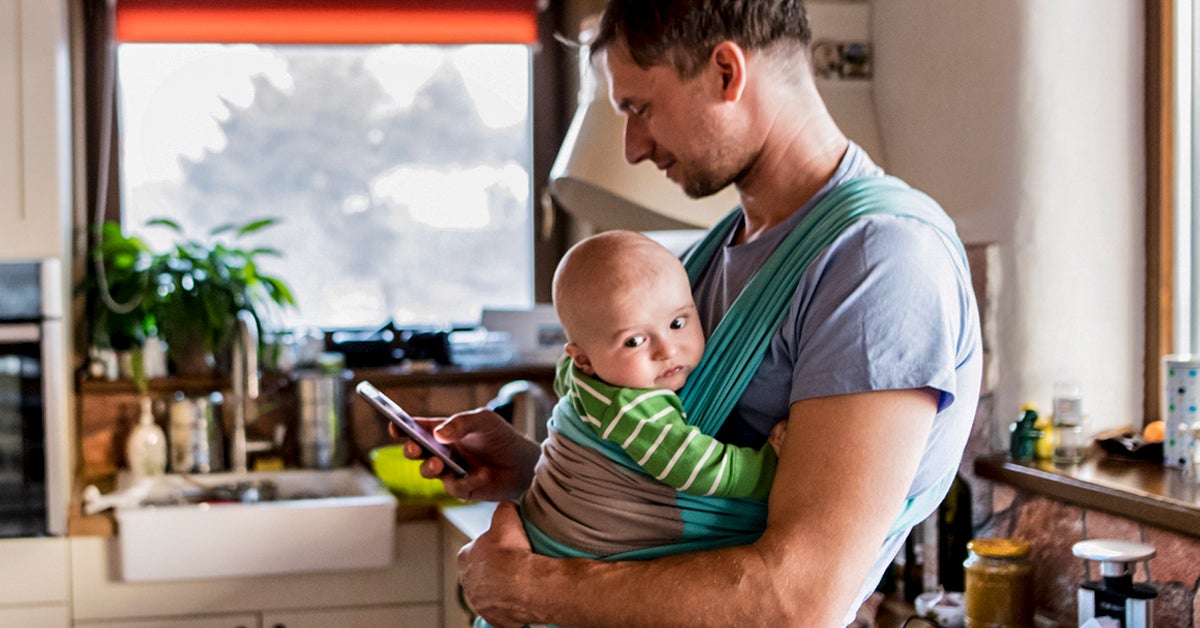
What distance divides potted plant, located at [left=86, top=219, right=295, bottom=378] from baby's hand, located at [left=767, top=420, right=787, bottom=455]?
107 inches

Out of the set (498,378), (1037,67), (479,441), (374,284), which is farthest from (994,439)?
(374,284)

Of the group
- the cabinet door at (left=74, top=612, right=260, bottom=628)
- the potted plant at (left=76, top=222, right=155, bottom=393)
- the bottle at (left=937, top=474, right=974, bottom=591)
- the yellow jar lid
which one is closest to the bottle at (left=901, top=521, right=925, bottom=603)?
the bottle at (left=937, top=474, right=974, bottom=591)

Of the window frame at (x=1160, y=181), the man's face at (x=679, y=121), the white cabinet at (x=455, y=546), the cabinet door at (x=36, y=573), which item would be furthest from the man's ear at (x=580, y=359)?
the cabinet door at (x=36, y=573)

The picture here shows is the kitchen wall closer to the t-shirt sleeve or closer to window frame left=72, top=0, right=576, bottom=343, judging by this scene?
the t-shirt sleeve

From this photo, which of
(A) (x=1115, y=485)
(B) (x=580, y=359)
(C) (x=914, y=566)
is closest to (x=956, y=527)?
(C) (x=914, y=566)

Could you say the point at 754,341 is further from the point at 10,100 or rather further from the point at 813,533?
the point at 10,100

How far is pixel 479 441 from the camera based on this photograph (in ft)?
5.36

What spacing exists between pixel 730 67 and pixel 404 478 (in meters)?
2.37

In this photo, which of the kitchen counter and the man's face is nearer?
the man's face

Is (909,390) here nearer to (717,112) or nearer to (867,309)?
(867,309)

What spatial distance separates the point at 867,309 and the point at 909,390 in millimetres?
82

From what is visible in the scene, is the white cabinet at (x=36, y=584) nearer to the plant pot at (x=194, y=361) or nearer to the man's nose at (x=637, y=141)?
the plant pot at (x=194, y=361)

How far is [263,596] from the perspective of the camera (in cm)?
328

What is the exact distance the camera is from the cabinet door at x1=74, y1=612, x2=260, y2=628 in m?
3.26
